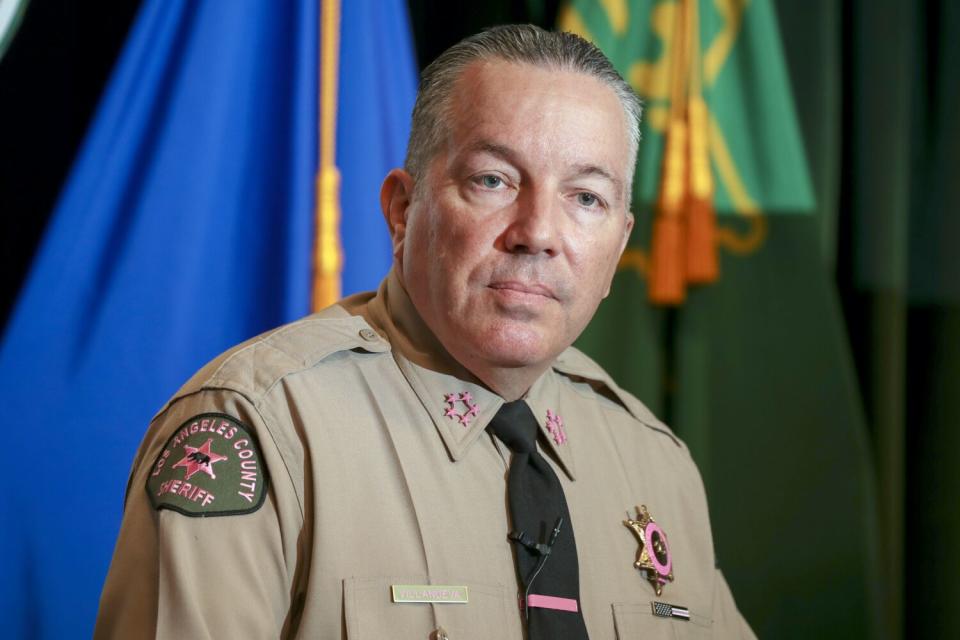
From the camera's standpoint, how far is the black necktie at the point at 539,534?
1.33 metres

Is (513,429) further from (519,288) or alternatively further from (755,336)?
(755,336)

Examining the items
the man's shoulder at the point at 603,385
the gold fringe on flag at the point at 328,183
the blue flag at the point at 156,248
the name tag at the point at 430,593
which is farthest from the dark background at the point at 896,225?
the name tag at the point at 430,593

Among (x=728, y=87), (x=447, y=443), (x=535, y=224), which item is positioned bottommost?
(x=447, y=443)

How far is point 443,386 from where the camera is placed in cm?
145

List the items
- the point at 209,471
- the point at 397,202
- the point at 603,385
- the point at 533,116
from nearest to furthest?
the point at 209,471 < the point at 533,116 < the point at 397,202 < the point at 603,385

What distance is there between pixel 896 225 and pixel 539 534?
5.00 feet

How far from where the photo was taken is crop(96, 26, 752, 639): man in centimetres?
119

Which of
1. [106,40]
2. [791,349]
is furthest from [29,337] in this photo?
[791,349]

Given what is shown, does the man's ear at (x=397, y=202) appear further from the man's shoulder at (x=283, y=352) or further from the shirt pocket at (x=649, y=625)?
the shirt pocket at (x=649, y=625)

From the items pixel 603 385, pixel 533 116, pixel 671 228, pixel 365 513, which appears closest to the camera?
pixel 365 513

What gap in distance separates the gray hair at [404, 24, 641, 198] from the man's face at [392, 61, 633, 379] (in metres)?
0.02

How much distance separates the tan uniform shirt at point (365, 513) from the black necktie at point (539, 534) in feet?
0.07

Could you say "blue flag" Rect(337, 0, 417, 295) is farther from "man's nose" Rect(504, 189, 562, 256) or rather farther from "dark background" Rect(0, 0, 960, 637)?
"man's nose" Rect(504, 189, 562, 256)

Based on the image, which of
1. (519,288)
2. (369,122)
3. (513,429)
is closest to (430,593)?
(513,429)
